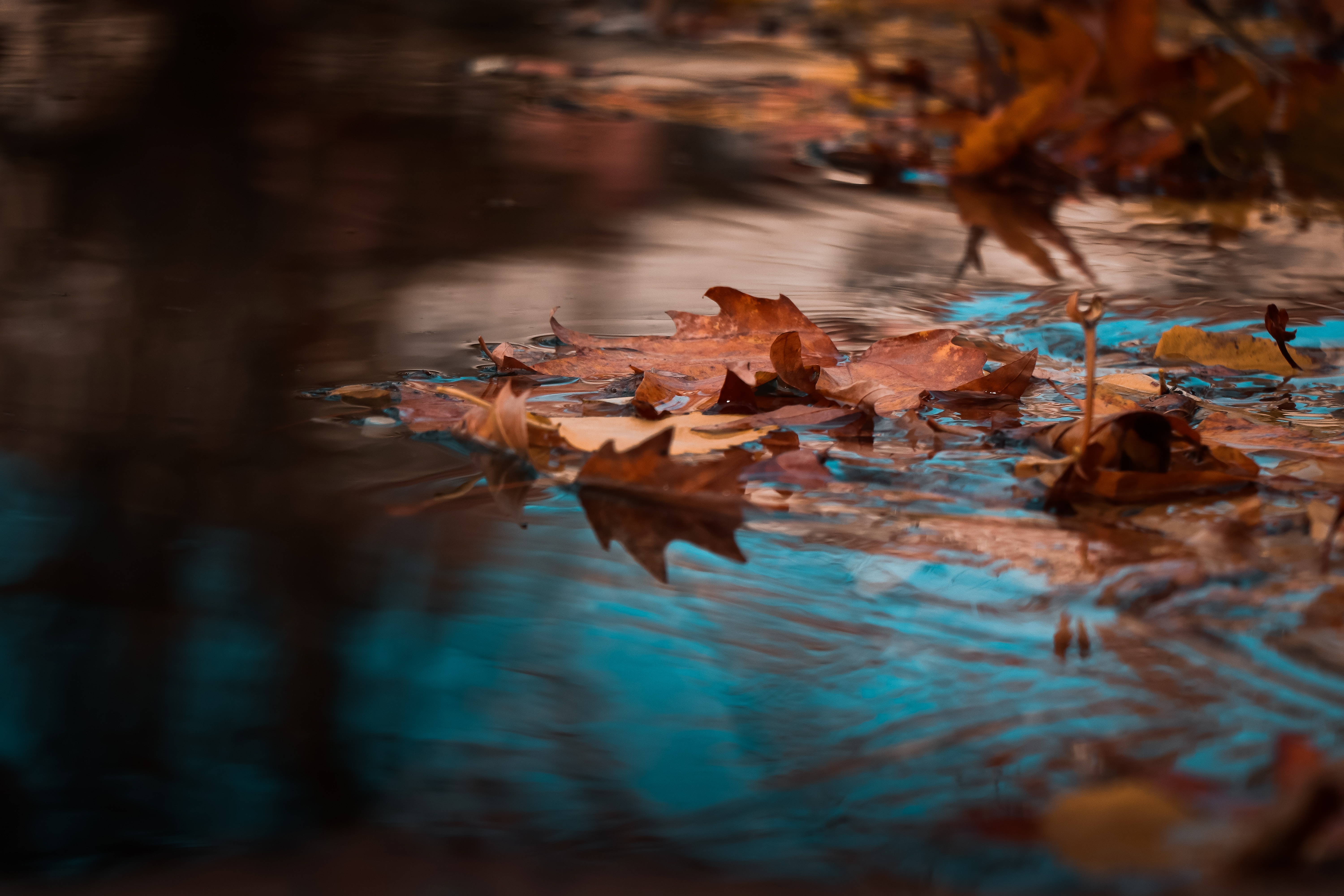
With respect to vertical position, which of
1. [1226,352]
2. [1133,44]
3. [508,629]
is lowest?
[508,629]

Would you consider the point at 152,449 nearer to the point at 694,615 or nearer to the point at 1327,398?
the point at 694,615

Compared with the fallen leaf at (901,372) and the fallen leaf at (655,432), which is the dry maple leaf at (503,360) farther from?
the fallen leaf at (901,372)

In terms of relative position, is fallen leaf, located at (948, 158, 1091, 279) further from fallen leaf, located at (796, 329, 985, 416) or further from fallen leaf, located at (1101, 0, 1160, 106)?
fallen leaf, located at (796, 329, 985, 416)

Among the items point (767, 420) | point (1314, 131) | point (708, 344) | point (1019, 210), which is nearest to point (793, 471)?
point (767, 420)

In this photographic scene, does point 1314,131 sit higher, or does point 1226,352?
point 1314,131

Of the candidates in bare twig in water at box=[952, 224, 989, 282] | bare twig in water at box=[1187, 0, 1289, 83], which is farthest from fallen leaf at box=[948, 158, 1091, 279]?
bare twig in water at box=[1187, 0, 1289, 83]

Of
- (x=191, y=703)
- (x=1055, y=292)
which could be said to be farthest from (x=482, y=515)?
(x=1055, y=292)

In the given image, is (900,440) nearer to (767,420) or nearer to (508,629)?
(767,420)
